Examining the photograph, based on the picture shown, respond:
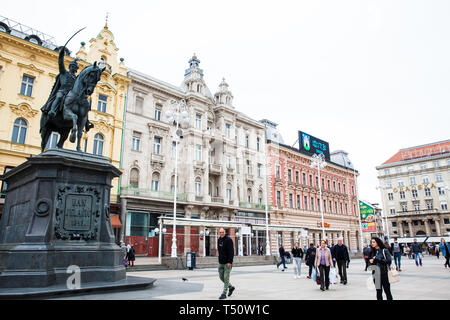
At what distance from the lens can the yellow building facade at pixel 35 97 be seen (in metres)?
23.9

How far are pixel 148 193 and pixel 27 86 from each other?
41.5 feet

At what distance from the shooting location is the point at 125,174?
96.1 feet

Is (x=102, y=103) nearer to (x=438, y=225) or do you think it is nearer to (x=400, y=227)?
(x=438, y=225)

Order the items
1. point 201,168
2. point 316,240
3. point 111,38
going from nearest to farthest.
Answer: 1. point 111,38
2. point 201,168
3. point 316,240

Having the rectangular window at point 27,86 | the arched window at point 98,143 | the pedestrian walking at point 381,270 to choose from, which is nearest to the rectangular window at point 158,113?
the arched window at point 98,143

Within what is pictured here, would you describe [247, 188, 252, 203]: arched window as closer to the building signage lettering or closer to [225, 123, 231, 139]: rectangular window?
[225, 123, 231, 139]: rectangular window

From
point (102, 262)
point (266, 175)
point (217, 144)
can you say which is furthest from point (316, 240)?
point (102, 262)

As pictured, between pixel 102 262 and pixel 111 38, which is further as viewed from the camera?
pixel 111 38

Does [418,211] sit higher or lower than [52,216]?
higher

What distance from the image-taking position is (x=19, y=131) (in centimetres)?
2448

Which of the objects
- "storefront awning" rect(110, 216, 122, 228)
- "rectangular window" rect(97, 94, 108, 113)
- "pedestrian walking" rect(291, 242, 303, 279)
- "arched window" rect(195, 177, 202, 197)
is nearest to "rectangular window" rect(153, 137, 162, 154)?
"arched window" rect(195, 177, 202, 197)

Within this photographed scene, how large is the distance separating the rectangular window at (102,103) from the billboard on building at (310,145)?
28587 millimetres

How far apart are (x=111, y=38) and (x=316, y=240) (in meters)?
36.9
